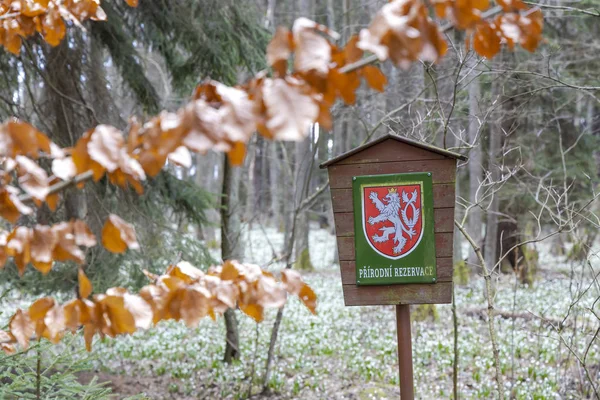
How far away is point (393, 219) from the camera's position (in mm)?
3344

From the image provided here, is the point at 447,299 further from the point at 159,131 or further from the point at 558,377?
the point at 558,377

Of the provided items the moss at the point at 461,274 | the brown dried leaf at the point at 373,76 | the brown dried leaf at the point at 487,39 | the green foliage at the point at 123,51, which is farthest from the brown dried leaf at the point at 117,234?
the moss at the point at 461,274

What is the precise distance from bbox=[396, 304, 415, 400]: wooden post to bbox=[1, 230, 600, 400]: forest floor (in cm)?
159

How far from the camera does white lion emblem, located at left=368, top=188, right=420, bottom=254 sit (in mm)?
3342

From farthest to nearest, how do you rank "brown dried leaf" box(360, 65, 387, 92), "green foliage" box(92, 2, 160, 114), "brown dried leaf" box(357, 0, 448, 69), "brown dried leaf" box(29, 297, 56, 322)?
"green foliage" box(92, 2, 160, 114) → "brown dried leaf" box(29, 297, 56, 322) → "brown dried leaf" box(360, 65, 387, 92) → "brown dried leaf" box(357, 0, 448, 69)

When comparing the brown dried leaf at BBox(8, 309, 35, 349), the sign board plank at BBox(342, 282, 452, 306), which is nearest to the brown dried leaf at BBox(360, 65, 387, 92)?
the brown dried leaf at BBox(8, 309, 35, 349)

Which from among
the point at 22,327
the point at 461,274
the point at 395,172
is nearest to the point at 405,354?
the point at 395,172

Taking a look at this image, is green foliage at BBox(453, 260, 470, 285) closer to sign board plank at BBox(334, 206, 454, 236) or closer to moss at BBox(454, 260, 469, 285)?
moss at BBox(454, 260, 469, 285)

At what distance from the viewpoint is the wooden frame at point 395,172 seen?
11.0ft

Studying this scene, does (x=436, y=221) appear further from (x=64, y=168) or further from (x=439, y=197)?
(x=64, y=168)

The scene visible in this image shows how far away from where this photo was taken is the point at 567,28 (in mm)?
14055

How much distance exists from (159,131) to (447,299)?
7.67ft

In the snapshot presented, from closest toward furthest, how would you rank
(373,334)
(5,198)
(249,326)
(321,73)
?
(321,73) → (5,198) → (373,334) → (249,326)

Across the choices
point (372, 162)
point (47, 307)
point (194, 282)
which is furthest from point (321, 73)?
point (372, 162)
